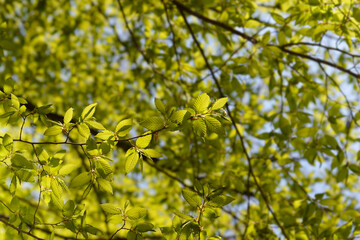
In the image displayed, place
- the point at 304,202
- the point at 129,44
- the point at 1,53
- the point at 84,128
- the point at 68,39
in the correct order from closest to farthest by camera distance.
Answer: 1. the point at 84,128
2. the point at 1,53
3. the point at 304,202
4. the point at 129,44
5. the point at 68,39

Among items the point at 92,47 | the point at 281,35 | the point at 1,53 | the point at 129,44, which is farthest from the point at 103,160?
the point at 92,47

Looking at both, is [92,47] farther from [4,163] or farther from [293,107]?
[4,163]

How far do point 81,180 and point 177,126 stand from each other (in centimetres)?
43

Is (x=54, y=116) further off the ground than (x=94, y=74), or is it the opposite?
(x=94, y=74)

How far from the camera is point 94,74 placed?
436cm

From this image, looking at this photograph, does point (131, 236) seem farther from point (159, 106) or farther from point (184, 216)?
point (159, 106)

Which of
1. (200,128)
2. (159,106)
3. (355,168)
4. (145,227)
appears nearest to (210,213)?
(145,227)

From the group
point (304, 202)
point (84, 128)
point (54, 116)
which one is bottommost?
point (84, 128)

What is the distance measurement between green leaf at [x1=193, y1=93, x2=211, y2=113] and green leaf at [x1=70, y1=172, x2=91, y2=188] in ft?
1.61

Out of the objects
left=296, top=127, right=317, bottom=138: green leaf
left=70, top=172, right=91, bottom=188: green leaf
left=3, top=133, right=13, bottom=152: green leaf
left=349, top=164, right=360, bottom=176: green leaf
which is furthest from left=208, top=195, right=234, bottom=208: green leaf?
left=349, top=164, right=360, bottom=176: green leaf

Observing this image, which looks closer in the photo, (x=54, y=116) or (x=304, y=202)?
(x=54, y=116)

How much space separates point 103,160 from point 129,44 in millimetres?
2971

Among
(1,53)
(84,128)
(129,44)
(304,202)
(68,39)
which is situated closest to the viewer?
(84,128)

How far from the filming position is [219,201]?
1.18m
